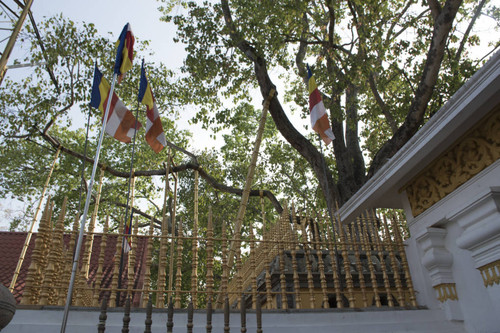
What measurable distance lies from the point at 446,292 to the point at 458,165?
4.73ft

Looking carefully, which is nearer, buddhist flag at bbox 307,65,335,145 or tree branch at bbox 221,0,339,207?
buddhist flag at bbox 307,65,335,145

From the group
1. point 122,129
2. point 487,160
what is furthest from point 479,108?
point 122,129

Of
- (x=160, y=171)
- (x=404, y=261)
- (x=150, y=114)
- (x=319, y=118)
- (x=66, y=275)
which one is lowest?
(x=66, y=275)

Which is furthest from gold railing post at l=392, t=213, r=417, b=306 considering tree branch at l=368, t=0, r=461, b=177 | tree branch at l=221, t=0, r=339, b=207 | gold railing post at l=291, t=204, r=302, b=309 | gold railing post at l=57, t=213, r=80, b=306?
gold railing post at l=57, t=213, r=80, b=306

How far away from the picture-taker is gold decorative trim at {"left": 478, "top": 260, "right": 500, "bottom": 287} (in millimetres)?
3660

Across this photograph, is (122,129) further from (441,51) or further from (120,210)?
(120,210)

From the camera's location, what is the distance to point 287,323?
3.94m

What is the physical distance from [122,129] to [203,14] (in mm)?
5172

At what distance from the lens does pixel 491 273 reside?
3732 millimetres

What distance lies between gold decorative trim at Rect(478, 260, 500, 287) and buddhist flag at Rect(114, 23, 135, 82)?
5364 millimetres

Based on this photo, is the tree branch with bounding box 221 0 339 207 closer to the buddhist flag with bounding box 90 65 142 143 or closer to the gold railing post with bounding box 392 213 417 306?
the gold railing post with bounding box 392 213 417 306

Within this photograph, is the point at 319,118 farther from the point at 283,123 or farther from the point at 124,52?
the point at 124,52

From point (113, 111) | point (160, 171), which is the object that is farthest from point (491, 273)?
point (160, 171)

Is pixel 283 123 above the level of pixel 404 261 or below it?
above
